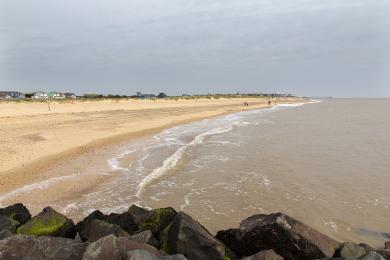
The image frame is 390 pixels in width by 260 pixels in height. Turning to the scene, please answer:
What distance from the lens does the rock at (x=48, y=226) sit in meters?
7.76

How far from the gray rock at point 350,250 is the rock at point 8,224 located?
630 cm

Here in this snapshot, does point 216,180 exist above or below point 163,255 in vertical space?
below

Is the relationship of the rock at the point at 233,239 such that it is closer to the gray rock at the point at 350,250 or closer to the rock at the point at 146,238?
the rock at the point at 146,238

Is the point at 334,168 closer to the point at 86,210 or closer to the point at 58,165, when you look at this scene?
the point at 86,210

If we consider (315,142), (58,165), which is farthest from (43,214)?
(315,142)

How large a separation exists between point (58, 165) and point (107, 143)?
23.0 feet

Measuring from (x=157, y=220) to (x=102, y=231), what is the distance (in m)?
1.17

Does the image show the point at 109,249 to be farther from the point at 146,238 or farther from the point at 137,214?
the point at 137,214

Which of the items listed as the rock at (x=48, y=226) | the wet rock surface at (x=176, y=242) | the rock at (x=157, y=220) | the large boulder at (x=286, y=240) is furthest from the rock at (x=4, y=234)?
the large boulder at (x=286, y=240)

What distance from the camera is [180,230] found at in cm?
694

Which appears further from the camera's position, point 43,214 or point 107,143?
point 107,143

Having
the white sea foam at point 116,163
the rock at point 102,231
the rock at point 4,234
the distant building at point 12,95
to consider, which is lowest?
the distant building at point 12,95

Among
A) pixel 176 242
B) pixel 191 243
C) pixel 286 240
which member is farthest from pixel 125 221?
pixel 286 240

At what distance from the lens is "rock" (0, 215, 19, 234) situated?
26.1ft
